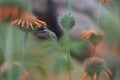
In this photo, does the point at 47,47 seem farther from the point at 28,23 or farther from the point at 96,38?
the point at 96,38

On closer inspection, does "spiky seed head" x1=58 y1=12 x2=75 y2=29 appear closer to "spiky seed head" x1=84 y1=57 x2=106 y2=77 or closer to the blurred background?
the blurred background

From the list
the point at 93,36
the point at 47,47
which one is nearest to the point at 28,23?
the point at 47,47

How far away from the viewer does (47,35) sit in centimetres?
178

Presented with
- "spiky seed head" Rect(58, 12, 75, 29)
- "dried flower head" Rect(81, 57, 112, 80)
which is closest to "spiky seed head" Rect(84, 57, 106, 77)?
"dried flower head" Rect(81, 57, 112, 80)

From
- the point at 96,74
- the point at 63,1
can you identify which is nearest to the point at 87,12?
the point at 63,1

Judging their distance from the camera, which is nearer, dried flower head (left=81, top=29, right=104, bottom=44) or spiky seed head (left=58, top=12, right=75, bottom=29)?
spiky seed head (left=58, top=12, right=75, bottom=29)

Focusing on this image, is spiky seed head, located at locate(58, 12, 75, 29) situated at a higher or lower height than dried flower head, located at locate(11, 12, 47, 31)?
lower

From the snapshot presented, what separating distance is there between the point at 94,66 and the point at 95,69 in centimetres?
Answer: 2

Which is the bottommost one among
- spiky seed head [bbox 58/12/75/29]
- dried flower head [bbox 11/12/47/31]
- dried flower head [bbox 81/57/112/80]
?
dried flower head [bbox 81/57/112/80]

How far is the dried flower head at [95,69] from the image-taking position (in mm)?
1898

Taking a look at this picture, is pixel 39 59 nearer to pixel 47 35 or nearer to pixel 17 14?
pixel 47 35

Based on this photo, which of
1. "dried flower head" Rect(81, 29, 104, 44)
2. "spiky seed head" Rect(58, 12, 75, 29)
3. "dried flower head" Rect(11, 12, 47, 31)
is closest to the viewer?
"dried flower head" Rect(11, 12, 47, 31)

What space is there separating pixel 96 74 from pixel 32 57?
251 mm

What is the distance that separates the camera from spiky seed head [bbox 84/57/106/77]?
6.27 ft
